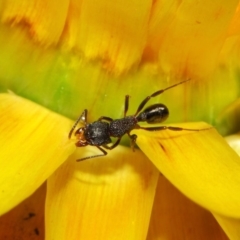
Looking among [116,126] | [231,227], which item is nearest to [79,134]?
[116,126]

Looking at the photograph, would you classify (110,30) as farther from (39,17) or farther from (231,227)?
(231,227)

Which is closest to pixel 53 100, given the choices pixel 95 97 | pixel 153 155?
pixel 95 97

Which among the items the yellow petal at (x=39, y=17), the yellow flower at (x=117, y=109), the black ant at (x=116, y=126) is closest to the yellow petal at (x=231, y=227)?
the yellow flower at (x=117, y=109)

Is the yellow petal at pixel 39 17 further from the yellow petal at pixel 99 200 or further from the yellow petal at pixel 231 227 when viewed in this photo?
the yellow petal at pixel 231 227

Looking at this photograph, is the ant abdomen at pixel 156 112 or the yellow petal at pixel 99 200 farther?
the ant abdomen at pixel 156 112

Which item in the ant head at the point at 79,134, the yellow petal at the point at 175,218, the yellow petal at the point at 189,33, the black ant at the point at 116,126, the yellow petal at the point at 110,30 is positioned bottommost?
the yellow petal at the point at 175,218

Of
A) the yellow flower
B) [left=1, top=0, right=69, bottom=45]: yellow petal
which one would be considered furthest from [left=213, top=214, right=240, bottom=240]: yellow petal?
[left=1, top=0, right=69, bottom=45]: yellow petal
